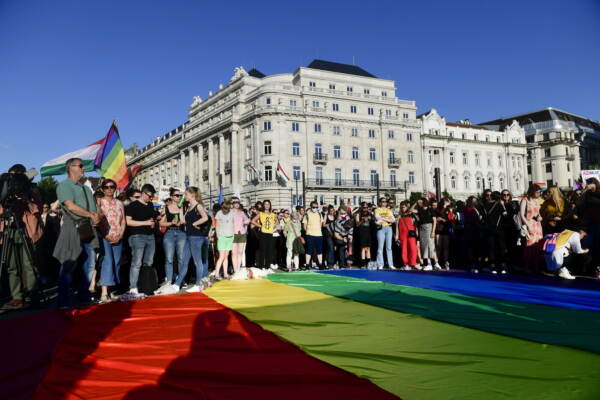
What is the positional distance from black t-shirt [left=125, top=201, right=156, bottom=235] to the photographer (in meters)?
1.61

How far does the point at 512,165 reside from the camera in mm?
74562

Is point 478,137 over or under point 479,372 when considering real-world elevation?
over

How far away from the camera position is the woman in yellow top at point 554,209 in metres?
9.49

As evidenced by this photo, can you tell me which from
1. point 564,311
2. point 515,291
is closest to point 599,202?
point 515,291

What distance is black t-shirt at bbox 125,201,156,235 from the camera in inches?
292

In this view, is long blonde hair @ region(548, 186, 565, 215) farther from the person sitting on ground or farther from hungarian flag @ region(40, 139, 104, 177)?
hungarian flag @ region(40, 139, 104, 177)

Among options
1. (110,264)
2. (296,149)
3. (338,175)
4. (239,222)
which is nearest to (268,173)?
(296,149)

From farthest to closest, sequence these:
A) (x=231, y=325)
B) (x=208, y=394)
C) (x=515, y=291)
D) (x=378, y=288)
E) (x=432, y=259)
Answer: (x=432, y=259) → (x=378, y=288) → (x=515, y=291) → (x=231, y=325) → (x=208, y=394)

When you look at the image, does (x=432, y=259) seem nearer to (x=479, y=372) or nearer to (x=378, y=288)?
(x=378, y=288)

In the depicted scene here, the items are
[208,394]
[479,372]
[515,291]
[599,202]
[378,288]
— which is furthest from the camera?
[599,202]

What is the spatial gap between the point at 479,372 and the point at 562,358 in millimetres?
811

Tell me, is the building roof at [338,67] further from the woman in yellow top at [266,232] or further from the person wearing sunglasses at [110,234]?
the person wearing sunglasses at [110,234]

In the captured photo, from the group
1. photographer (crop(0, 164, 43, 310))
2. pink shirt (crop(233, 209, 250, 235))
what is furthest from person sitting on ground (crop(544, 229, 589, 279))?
photographer (crop(0, 164, 43, 310))

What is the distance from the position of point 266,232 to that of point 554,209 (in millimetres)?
7426
